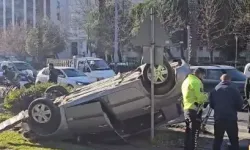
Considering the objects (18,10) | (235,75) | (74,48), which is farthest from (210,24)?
(18,10)

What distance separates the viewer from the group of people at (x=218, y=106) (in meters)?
8.40

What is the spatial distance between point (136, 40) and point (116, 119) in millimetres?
1697

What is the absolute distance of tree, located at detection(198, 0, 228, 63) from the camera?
39125mm

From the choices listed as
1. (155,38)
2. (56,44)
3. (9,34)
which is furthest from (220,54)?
(155,38)

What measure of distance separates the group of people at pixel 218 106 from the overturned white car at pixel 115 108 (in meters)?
1.10

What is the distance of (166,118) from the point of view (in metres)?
10.5

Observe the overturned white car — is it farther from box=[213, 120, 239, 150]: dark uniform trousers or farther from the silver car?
box=[213, 120, 239, 150]: dark uniform trousers

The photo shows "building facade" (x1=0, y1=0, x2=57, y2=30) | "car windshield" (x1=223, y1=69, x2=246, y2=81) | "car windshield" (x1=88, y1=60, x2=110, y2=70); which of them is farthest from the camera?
"building facade" (x1=0, y1=0, x2=57, y2=30)

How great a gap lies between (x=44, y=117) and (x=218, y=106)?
3834mm

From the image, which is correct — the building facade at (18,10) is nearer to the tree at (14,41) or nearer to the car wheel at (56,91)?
the tree at (14,41)

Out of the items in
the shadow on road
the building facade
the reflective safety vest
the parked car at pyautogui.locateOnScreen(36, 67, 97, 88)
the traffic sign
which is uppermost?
the building facade

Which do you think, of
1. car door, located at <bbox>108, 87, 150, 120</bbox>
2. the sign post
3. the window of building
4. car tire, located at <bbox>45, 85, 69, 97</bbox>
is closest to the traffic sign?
the sign post

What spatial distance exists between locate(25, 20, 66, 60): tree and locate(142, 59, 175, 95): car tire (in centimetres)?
4872

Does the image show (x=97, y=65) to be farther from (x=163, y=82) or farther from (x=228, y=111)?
(x=228, y=111)
